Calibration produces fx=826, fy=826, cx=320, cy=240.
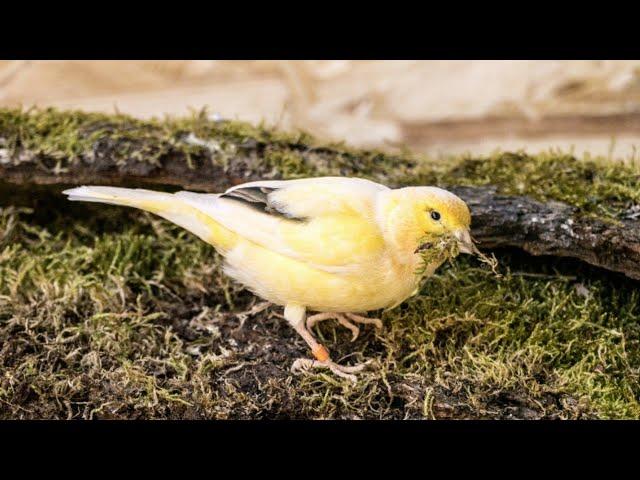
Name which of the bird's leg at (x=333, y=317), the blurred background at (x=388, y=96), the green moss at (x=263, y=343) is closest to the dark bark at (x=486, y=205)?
the green moss at (x=263, y=343)

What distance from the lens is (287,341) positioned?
241cm

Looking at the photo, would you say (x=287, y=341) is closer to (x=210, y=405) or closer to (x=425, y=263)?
(x=210, y=405)

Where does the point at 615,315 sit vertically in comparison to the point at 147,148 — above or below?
below

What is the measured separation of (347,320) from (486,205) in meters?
0.54

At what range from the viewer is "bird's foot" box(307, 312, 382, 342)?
2411mm

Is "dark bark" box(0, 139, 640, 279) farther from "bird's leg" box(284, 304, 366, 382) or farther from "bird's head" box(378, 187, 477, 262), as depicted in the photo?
"bird's leg" box(284, 304, 366, 382)

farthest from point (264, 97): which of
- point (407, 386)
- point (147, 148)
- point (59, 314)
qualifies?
point (407, 386)

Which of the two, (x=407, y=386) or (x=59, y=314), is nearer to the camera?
(x=407, y=386)

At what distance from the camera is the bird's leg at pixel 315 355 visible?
7.42 feet

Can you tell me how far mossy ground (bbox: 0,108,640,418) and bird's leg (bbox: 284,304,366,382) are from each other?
4 cm

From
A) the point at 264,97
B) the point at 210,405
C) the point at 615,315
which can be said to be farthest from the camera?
the point at 264,97

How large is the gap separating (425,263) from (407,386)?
0.33m

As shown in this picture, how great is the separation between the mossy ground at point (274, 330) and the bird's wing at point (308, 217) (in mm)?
354

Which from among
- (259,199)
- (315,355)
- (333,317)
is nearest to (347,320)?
(333,317)
